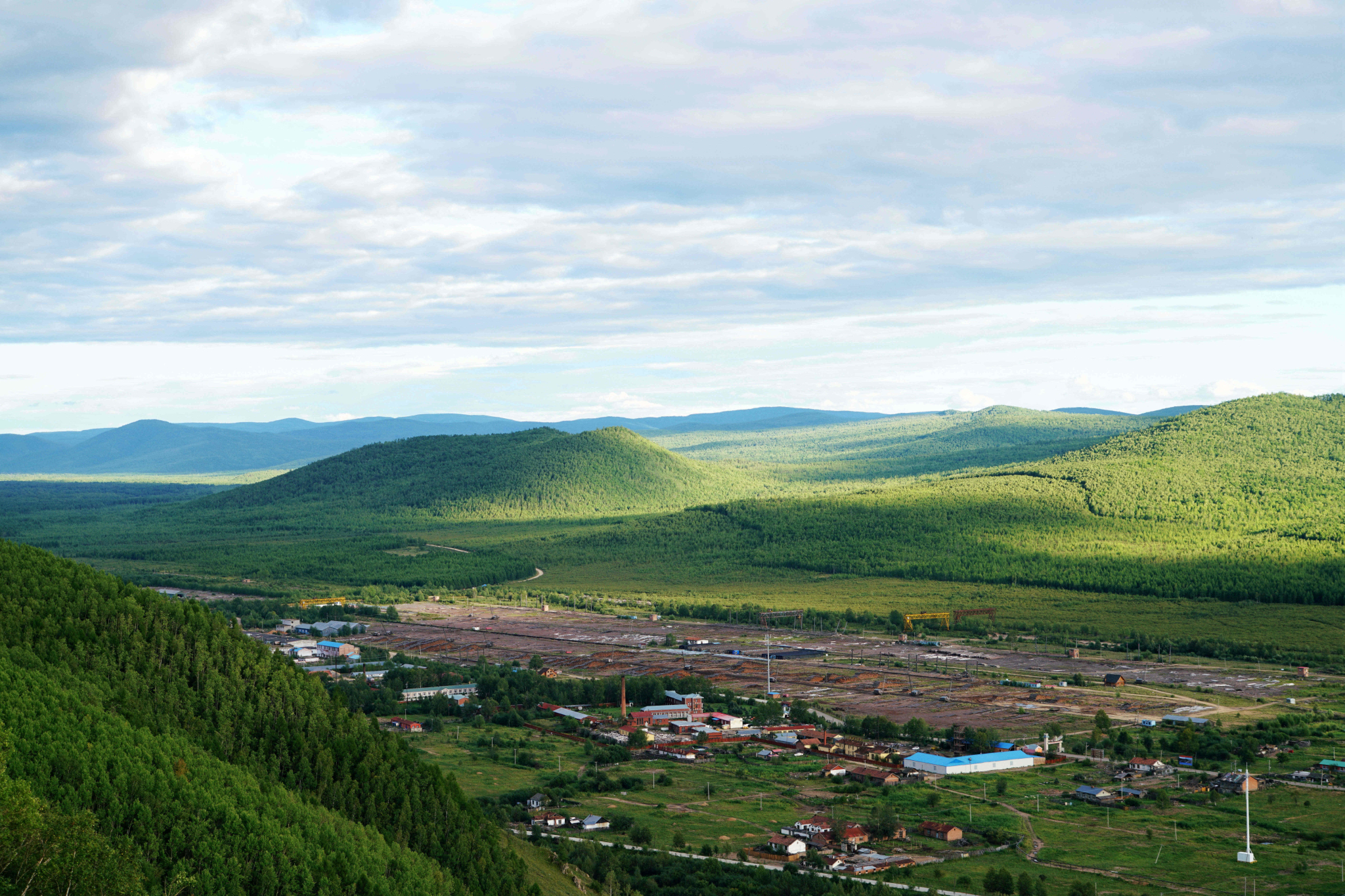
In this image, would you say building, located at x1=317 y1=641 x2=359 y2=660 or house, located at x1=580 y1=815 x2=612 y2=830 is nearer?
house, located at x1=580 y1=815 x2=612 y2=830

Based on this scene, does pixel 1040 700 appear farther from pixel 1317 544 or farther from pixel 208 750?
pixel 1317 544

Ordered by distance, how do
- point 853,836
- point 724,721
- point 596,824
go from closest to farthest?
point 853,836 → point 596,824 → point 724,721

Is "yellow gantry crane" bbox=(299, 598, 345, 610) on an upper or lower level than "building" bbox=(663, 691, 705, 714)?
upper

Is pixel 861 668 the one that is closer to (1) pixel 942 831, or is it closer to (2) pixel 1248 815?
(2) pixel 1248 815

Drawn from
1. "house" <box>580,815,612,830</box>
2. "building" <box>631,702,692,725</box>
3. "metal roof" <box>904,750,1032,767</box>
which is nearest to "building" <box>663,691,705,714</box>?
"building" <box>631,702,692,725</box>

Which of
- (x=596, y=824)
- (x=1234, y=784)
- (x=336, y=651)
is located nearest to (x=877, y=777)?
(x=596, y=824)

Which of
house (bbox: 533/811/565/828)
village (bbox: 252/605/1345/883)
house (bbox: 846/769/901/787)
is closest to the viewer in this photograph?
village (bbox: 252/605/1345/883)

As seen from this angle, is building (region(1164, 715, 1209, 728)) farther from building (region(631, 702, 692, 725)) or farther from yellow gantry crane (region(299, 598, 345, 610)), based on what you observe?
yellow gantry crane (region(299, 598, 345, 610))

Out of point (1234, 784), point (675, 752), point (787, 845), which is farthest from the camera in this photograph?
point (675, 752)
